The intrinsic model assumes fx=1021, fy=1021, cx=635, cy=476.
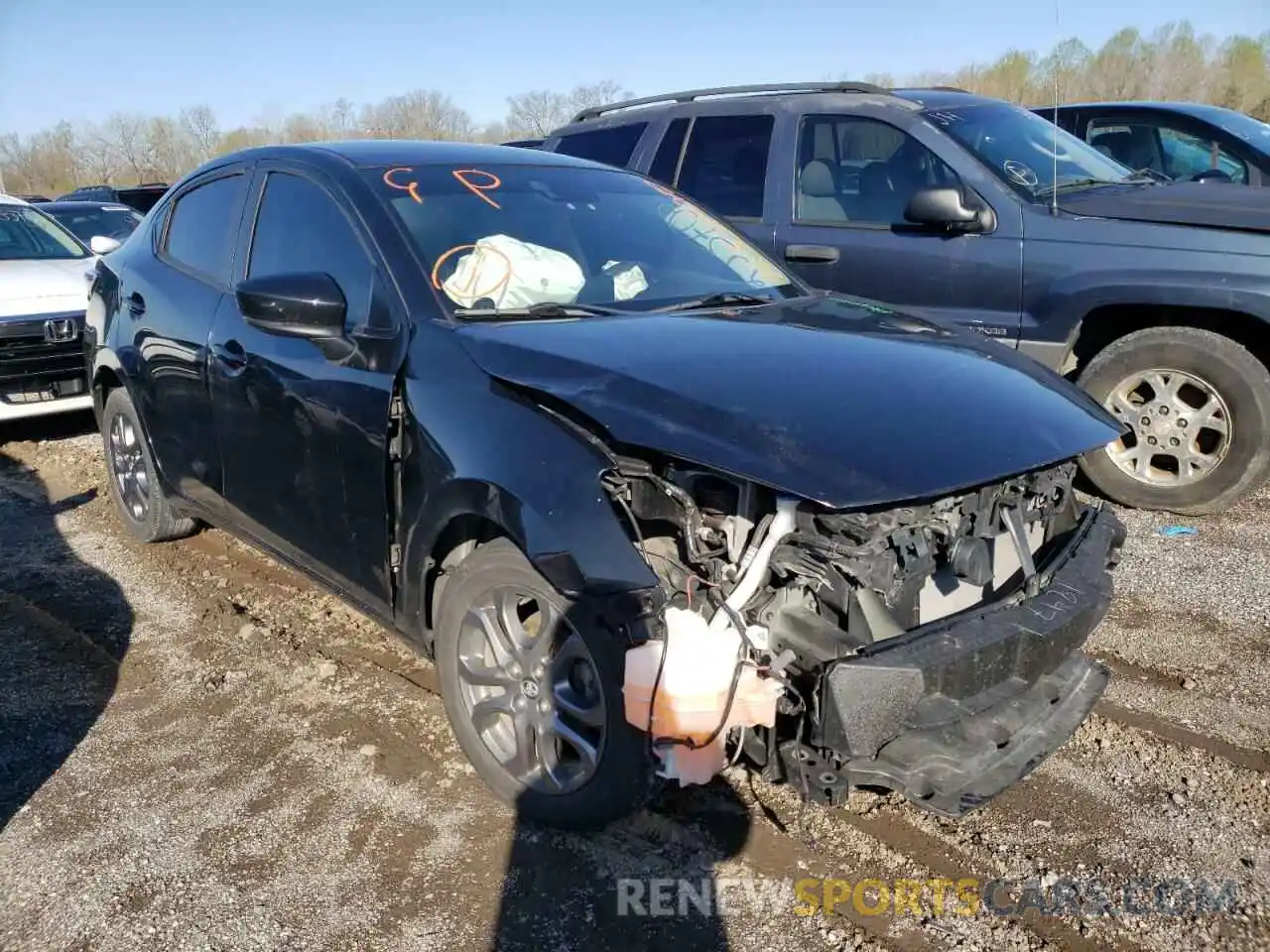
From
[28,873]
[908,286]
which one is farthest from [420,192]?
[908,286]

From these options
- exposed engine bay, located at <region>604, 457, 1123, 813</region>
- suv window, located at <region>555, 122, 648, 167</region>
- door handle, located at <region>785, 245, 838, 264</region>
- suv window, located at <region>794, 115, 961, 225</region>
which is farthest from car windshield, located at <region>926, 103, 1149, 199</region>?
exposed engine bay, located at <region>604, 457, 1123, 813</region>

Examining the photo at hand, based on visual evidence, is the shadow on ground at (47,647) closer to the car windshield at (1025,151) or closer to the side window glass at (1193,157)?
the car windshield at (1025,151)

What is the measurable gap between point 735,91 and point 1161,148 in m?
3.74

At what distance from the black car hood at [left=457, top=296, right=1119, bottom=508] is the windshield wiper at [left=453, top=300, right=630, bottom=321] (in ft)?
0.21

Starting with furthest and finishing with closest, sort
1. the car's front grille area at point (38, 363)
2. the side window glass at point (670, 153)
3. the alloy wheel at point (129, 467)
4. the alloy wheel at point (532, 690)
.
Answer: the car's front grille area at point (38, 363) → the side window glass at point (670, 153) → the alloy wheel at point (129, 467) → the alloy wheel at point (532, 690)

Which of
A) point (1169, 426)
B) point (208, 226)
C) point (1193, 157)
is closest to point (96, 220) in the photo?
point (208, 226)

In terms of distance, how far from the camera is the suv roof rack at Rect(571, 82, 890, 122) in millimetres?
5902

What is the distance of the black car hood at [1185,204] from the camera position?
4.72 metres

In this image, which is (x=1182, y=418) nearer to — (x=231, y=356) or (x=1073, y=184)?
(x=1073, y=184)

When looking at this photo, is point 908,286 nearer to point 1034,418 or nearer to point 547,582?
point 1034,418

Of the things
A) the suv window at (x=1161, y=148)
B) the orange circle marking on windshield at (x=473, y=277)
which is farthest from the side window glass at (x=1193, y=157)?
the orange circle marking on windshield at (x=473, y=277)

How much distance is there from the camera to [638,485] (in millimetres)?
2531

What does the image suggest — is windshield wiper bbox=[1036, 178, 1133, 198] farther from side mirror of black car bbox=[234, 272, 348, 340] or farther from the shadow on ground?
the shadow on ground

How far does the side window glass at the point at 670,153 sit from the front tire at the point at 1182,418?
2757 mm
